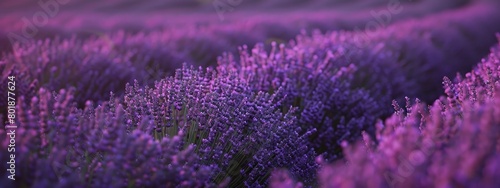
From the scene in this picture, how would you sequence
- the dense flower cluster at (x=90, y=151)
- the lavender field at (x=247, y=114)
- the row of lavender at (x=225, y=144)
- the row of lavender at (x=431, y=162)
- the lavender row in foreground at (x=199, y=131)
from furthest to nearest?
the lavender row in foreground at (x=199, y=131) < the dense flower cluster at (x=90, y=151) < the lavender field at (x=247, y=114) < the row of lavender at (x=225, y=144) < the row of lavender at (x=431, y=162)

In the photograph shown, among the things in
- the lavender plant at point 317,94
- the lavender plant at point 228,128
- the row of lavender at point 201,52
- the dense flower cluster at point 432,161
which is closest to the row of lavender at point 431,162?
the dense flower cluster at point 432,161

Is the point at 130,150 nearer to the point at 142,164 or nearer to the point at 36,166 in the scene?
the point at 142,164

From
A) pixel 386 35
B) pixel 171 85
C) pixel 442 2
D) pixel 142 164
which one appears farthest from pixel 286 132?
pixel 442 2

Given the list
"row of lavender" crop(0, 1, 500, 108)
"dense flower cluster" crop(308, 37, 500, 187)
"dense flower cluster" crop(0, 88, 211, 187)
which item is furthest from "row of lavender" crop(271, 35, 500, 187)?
"row of lavender" crop(0, 1, 500, 108)

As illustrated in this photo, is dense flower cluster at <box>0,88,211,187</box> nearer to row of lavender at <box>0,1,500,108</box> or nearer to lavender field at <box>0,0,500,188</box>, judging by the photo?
lavender field at <box>0,0,500,188</box>

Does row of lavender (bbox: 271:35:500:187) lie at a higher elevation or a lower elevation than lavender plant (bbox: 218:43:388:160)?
lower

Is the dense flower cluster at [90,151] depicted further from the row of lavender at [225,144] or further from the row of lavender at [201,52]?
the row of lavender at [201,52]

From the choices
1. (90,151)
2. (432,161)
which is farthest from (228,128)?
(432,161)

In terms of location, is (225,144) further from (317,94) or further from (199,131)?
(317,94)
